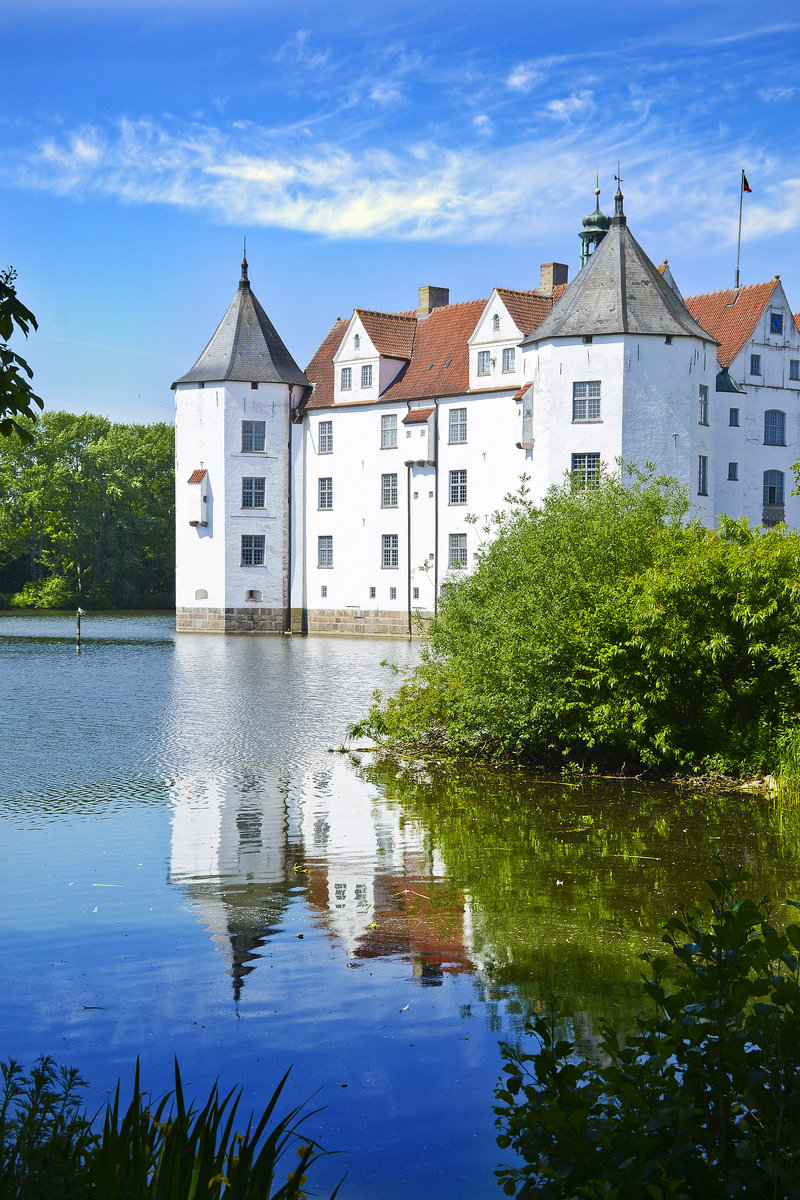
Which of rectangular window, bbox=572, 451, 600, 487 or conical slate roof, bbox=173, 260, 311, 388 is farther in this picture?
conical slate roof, bbox=173, 260, 311, 388

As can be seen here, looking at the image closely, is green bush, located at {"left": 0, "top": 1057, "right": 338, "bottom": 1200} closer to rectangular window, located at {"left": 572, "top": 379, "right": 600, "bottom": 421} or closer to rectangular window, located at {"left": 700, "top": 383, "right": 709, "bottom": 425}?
rectangular window, located at {"left": 572, "top": 379, "right": 600, "bottom": 421}

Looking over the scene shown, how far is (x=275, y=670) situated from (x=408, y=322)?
26841 millimetres

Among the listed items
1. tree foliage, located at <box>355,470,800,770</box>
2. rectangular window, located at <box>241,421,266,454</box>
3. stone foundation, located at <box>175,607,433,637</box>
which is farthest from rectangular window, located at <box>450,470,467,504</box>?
tree foliage, located at <box>355,470,800,770</box>

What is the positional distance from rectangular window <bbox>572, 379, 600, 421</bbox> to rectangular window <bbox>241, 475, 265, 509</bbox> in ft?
54.9

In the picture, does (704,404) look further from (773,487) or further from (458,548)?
(458,548)

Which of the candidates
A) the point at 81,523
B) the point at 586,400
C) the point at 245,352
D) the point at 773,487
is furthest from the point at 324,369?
the point at 81,523

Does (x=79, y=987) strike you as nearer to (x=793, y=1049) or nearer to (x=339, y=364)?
(x=793, y=1049)

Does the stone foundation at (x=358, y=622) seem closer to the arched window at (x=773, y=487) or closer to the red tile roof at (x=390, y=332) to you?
the red tile roof at (x=390, y=332)

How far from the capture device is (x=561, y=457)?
4262 centimetres

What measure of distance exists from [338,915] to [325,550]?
45576 mm

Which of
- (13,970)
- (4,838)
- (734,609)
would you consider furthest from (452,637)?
(13,970)

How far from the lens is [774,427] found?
157 ft

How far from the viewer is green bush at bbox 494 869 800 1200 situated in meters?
3.21

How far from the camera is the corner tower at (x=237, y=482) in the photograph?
5294 cm
